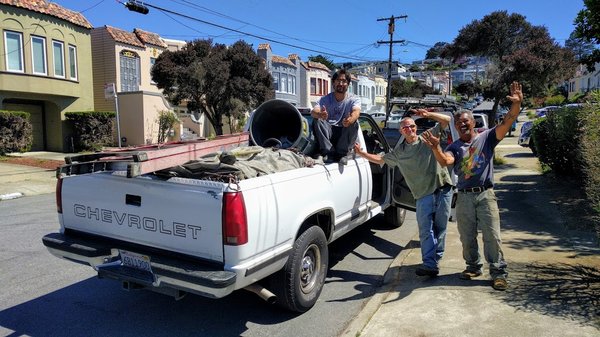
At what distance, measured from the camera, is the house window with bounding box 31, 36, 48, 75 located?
68.9 feet

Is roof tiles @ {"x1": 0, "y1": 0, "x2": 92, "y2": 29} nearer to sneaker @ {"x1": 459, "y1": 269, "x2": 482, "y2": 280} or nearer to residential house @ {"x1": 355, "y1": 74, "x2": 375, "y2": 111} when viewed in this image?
sneaker @ {"x1": 459, "y1": 269, "x2": 482, "y2": 280}

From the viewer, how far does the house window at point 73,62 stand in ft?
75.8

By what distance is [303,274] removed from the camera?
169 inches

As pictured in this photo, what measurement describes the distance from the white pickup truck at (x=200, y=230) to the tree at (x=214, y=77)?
2178 cm

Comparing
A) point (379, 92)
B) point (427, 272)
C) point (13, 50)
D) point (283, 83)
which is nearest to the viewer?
point (427, 272)

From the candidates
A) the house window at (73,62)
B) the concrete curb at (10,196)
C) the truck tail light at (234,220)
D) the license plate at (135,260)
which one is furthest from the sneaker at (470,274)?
the house window at (73,62)

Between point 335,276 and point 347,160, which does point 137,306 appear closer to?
point 335,276

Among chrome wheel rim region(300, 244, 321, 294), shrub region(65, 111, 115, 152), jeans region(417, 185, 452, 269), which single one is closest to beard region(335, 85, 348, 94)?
jeans region(417, 185, 452, 269)

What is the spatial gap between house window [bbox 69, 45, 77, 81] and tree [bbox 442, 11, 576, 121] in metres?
17.9

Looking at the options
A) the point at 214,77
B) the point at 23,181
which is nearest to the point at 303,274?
the point at 23,181

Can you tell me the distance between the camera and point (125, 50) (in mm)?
27656

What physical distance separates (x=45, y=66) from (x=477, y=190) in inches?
882

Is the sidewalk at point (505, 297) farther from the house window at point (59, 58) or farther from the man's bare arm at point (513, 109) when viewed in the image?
the house window at point (59, 58)

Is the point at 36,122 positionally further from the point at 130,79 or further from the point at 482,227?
the point at 482,227
